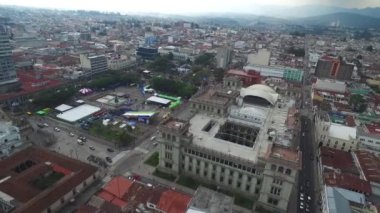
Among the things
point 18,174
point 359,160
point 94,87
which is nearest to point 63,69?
point 94,87

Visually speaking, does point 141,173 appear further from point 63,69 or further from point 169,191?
point 63,69

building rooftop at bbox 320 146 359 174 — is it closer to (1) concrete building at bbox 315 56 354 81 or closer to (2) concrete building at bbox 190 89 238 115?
(2) concrete building at bbox 190 89 238 115

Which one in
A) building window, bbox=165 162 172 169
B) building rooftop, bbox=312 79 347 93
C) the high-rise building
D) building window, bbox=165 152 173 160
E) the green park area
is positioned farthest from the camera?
building rooftop, bbox=312 79 347 93

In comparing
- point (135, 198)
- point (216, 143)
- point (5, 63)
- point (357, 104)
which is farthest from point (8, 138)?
point (357, 104)

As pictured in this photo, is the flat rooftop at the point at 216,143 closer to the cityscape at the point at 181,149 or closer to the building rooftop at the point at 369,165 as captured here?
the cityscape at the point at 181,149

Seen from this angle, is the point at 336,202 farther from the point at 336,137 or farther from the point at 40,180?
the point at 40,180

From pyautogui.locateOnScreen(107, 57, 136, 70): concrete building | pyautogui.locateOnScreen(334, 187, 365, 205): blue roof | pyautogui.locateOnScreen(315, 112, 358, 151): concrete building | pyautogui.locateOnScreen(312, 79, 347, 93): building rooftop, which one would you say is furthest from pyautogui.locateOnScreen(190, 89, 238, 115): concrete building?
pyautogui.locateOnScreen(107, 57, 136, 70): concrete building
